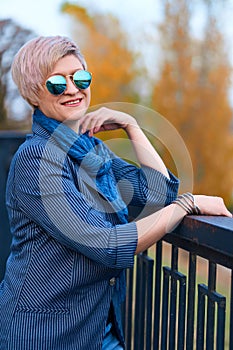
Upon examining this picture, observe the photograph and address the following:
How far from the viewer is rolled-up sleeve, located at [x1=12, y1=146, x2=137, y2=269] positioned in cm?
175

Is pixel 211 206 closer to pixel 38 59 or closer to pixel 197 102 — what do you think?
pixel 38 59

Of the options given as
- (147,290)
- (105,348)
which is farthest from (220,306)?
(147,290)

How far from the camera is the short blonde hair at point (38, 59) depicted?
6.20 ft

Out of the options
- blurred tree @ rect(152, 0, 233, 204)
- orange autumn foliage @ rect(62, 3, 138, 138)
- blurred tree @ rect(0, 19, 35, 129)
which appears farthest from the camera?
blurred tree @ rect(152, 0, 233, 204)

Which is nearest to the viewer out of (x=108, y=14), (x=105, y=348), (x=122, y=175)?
(x=105, y=348)

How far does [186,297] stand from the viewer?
2.03 meters

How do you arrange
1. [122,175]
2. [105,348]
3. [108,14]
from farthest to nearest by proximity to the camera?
[108,14]
[122,175]
[105,348]

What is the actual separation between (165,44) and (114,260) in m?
8.68

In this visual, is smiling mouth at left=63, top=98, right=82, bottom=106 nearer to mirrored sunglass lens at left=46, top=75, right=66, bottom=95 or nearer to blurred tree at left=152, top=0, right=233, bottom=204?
mirrored sunglass lens at left=46, top=75, right=66, bottom=95

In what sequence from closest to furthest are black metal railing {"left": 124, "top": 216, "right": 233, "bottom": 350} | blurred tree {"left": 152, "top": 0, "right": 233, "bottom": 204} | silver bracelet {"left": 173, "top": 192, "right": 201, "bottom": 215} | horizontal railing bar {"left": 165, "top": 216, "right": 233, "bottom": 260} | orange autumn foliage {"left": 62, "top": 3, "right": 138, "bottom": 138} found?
horizontal railing bar {"left": 165, "top": 216, "right": 233, "bottom": 260}
black metal railing {"left": 124, "top": 216, "right": 233, "bottom": 350}
silver bracelet {"left": 173, "top": 192, "right": 201, "bottom": 215}
orange autumn foliage {"left": 62, "top": 3, "right": 138, "bottom": 138}
blurred tree {"left": 152, "top": 0, "right": 233, "bottom": 204}

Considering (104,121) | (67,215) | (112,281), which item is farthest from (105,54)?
(67,215)

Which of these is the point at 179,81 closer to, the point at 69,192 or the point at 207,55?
the point at 207,55

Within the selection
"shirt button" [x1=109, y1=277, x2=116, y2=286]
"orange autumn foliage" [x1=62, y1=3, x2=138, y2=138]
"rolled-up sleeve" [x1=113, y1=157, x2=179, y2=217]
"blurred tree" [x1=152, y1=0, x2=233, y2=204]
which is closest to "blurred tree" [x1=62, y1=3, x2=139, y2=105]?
"orange autumn foliage" [x1=62, y1=3, x2=138, y2=138]

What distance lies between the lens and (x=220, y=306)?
5.74 feet
